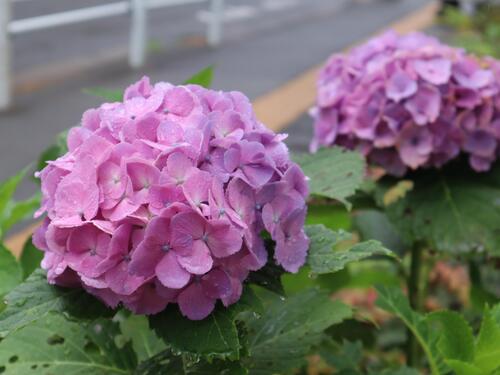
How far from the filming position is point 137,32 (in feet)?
31.1

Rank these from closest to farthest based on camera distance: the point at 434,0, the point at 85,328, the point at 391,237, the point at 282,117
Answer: the point at 85,328, the point at 391,237, the point at 282,117, the point at 434,0

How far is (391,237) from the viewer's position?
2395 millimetres

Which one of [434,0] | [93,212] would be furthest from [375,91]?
[434,0]

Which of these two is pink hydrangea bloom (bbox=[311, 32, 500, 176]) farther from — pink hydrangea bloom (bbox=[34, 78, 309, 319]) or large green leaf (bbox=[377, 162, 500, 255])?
pink hydrangea bloom (bbox=[34, 78, 309, 319])

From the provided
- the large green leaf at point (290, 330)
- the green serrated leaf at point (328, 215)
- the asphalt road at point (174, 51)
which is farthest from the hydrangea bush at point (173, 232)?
the asphalt road at point (174, 51)

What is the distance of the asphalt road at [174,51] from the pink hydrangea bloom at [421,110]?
374 centimetres

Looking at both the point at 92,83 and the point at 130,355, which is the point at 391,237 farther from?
the point at 92,83

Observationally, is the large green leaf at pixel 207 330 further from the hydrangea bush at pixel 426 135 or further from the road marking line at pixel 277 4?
the road marking line at pixel 277 4

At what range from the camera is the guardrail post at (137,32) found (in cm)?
941

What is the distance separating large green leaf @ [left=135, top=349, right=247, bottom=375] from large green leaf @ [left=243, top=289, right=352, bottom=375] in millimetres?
151

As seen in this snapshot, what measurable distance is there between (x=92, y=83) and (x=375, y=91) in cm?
700

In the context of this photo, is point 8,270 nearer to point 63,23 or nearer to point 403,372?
point 403,372

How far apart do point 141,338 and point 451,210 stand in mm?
749

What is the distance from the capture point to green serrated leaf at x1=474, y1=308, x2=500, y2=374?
1239 millimetres
